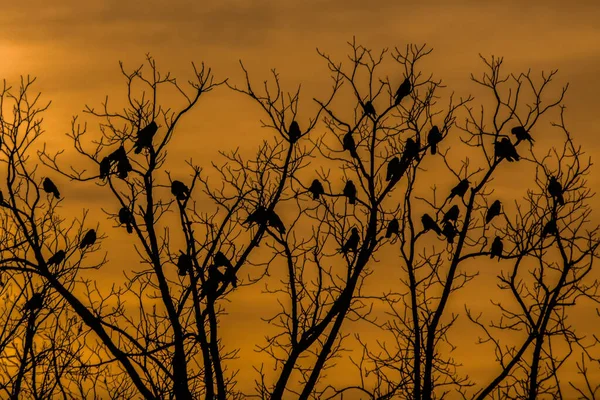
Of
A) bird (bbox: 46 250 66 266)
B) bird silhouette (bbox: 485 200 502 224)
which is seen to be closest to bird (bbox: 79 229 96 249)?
bird (bbox: 46 250 66 266)

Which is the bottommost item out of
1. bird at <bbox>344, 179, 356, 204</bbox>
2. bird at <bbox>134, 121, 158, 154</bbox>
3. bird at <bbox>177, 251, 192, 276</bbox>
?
bird at <bbox>177, 251, 192, 276</bbox>

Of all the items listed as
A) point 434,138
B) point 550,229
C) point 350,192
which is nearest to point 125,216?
point 350,192

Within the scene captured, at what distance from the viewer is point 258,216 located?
15227mm

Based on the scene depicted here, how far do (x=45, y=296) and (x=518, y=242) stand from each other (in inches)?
301

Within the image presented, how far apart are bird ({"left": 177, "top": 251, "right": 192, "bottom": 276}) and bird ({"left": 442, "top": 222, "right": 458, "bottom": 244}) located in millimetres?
3726

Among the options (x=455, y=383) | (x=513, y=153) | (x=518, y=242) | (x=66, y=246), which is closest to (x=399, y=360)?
(x=455, y=383)

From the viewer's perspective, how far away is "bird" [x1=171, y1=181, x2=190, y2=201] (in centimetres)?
1535

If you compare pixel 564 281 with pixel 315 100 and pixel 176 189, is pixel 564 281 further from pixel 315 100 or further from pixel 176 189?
pixel 176 189

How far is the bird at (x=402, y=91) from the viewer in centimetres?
1512

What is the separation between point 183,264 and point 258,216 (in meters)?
1.33

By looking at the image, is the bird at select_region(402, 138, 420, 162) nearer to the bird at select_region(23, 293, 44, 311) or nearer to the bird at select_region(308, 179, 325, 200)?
the bird at select_region(308, 179, 325, 200)

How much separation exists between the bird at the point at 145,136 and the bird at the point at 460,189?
433 centimetres

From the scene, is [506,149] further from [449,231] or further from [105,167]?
[105,167]

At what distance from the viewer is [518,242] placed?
51.1 feet
